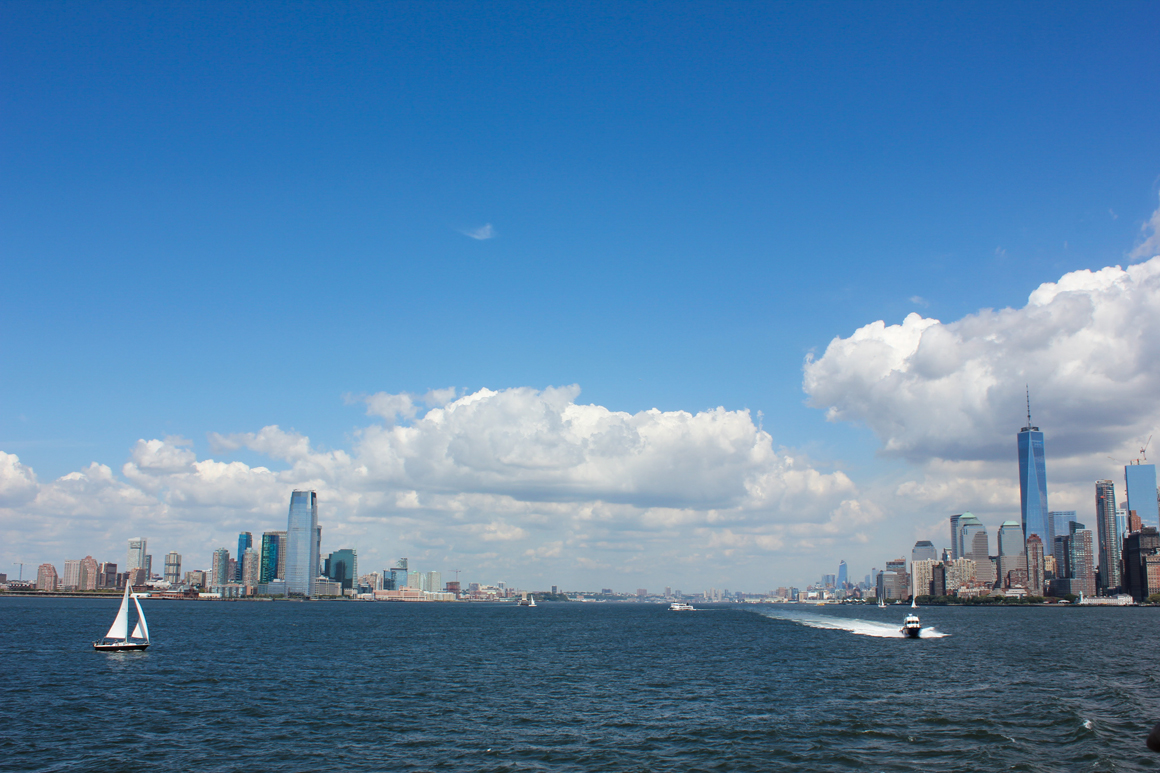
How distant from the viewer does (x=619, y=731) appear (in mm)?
57719

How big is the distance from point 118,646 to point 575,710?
3256 inches

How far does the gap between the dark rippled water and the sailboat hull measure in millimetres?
3018

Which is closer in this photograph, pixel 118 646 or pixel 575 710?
pixel 575 710

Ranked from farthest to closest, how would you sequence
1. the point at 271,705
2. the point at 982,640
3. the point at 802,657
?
1. the point at 982,640
2. the point at 802,657
3. the point at 271,705

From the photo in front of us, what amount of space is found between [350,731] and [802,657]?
76.7 meters

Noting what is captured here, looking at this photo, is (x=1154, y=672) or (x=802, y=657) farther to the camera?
(x=802, y=657)

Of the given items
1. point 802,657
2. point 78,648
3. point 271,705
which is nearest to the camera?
point 271,705

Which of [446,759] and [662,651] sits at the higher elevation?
[446,759]

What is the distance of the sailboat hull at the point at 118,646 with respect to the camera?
111 meters

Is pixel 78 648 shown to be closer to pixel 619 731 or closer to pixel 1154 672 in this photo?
pixel 619 731

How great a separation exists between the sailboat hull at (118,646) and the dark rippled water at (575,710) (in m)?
3.02

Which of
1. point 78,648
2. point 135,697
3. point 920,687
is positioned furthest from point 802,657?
point 78,648

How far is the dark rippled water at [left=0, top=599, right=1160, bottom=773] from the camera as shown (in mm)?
49469

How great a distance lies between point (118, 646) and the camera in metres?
112
